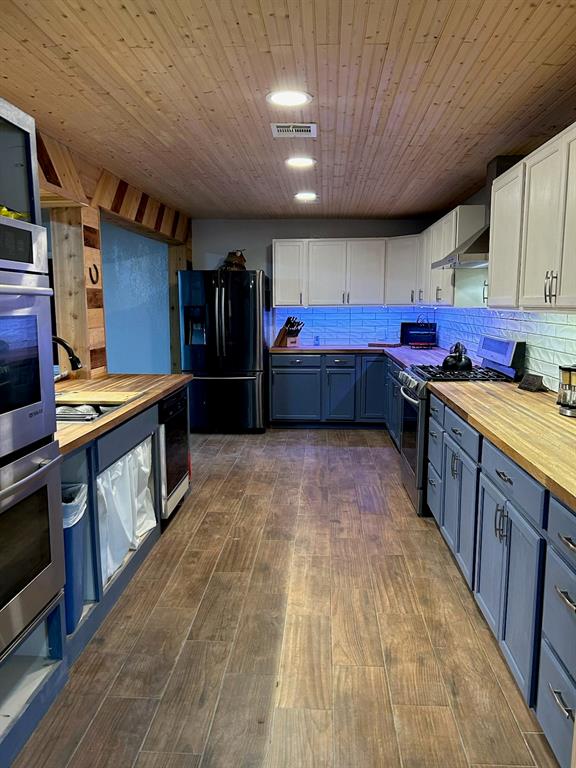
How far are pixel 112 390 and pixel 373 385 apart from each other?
3.40 meters

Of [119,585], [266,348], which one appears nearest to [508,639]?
[119,585]

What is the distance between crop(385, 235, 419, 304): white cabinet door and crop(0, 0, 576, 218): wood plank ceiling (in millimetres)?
2079

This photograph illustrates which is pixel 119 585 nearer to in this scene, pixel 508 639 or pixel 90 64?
pixel 508 639

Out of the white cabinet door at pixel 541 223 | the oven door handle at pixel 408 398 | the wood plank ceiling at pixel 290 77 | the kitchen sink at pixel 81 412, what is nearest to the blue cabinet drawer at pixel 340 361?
the oven door handle at pixel 408 398

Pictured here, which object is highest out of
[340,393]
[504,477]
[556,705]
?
[504,477]

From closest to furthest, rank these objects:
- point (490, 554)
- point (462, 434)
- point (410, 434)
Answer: point (490, 554), point (462, 434), point (410, 434)

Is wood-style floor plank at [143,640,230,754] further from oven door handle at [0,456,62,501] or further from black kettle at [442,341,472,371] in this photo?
black kettle at [442,341,472,371]

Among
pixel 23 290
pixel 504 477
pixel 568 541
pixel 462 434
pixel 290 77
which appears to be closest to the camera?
pixel 568 541

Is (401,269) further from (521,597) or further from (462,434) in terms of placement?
(521,597)

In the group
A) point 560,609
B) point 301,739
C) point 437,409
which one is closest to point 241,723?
point 301,739

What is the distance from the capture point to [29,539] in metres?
1.76

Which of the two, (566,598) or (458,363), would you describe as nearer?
(566,598)

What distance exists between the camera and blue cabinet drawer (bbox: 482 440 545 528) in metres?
1.75

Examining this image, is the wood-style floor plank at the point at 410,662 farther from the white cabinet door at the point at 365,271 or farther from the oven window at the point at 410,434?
the white cabinet door at the point at 365,271
